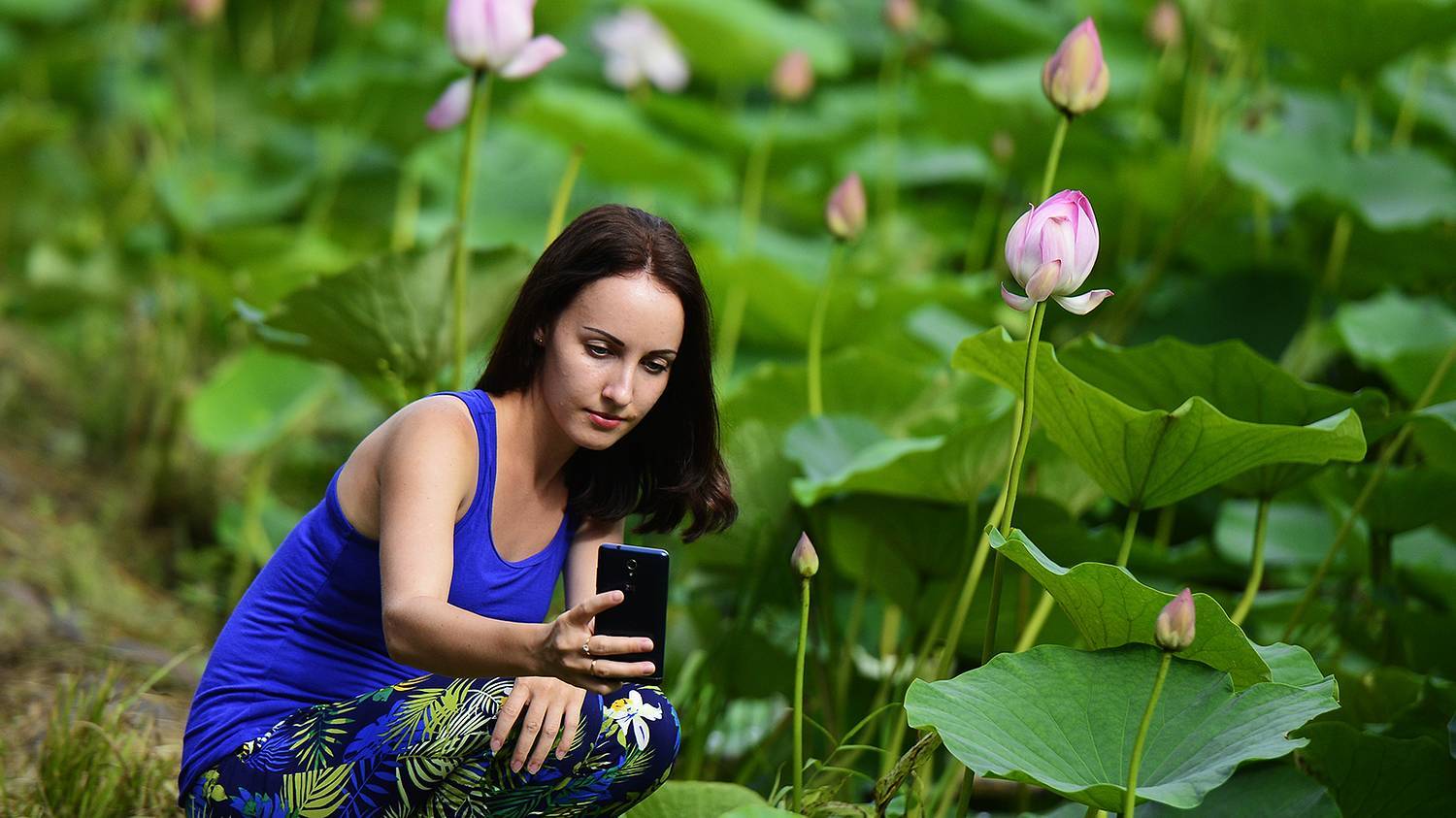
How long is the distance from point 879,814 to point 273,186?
7.70 ft

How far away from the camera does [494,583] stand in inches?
42.6

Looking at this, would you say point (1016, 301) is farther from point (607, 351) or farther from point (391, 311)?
point (391, 311)

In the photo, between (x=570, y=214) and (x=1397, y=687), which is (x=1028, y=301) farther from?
(x=570, y=214)

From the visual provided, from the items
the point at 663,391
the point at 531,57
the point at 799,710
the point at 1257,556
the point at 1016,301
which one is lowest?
the point at 799,710

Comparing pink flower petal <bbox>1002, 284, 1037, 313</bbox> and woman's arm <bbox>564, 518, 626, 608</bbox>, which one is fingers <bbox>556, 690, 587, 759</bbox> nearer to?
woman's arm <bbox>564, 518, 626, 608</bbox>

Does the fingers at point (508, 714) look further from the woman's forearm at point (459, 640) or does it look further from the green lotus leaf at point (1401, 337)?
the green lotus leaf at point (1401, 337)

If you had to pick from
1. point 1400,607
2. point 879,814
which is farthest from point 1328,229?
point 879,814

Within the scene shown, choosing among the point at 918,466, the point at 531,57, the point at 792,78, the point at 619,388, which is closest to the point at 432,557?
the point at 619,388

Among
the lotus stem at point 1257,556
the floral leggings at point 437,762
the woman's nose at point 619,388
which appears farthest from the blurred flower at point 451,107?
the lotus stem at point 1257,556

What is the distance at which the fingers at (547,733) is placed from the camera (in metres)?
0.95

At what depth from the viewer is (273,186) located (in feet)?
9.89

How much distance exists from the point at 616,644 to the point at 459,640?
0.10 m

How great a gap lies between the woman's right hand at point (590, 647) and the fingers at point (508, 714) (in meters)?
0.07

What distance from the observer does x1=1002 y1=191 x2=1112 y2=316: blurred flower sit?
3.35ft
